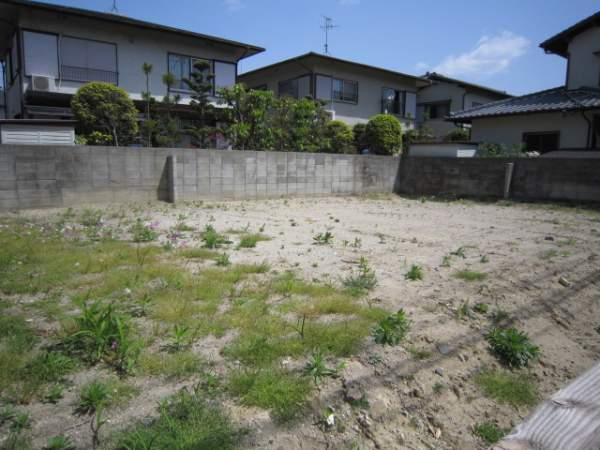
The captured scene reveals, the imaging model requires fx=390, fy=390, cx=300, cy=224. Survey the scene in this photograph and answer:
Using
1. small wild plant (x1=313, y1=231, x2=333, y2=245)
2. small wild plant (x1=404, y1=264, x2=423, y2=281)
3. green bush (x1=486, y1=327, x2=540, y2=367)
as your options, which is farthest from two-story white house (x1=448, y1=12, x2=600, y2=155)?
green bush (x1=486, y1=327, x2=540, y2=367)

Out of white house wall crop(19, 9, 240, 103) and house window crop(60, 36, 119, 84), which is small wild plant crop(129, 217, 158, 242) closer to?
white house wall crop(19, 9, 240, 103)

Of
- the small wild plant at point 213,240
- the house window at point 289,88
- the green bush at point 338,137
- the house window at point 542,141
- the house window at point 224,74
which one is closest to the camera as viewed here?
the small wild plant at point 213,240

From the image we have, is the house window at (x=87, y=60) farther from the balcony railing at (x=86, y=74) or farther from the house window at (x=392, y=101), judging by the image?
the house window at (x=392, y=101)

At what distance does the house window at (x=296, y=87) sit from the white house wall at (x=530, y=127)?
697 cm

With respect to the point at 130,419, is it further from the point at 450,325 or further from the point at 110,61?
the point at 110,61

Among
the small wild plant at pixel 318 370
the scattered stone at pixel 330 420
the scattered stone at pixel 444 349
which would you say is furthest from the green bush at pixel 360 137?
the scattered stone at pixel 330 420

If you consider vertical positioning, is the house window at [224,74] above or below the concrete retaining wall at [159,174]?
above

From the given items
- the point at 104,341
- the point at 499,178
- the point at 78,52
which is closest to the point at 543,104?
the point at 499,178

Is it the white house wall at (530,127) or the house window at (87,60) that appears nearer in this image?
the white house wall at (530,127)

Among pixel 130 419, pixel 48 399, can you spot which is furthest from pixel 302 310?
pixel 48 399

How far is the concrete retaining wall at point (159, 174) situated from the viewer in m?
6.23

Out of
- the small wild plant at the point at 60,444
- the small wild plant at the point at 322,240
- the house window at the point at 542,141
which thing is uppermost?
the house window at the point at 542,141

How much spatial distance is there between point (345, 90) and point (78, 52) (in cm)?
1047

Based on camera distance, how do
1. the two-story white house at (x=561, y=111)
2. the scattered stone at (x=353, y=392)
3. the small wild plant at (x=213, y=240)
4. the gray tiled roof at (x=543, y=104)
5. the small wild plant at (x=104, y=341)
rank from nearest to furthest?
the scattered stone at (x=353, y=392)
the small wild plant at (x=104, y=341)
the small wild plant at (x=213, y=240)
the gray tiled roof at (x=543, y=104)
the two-story white house at (x=561, y=111)
